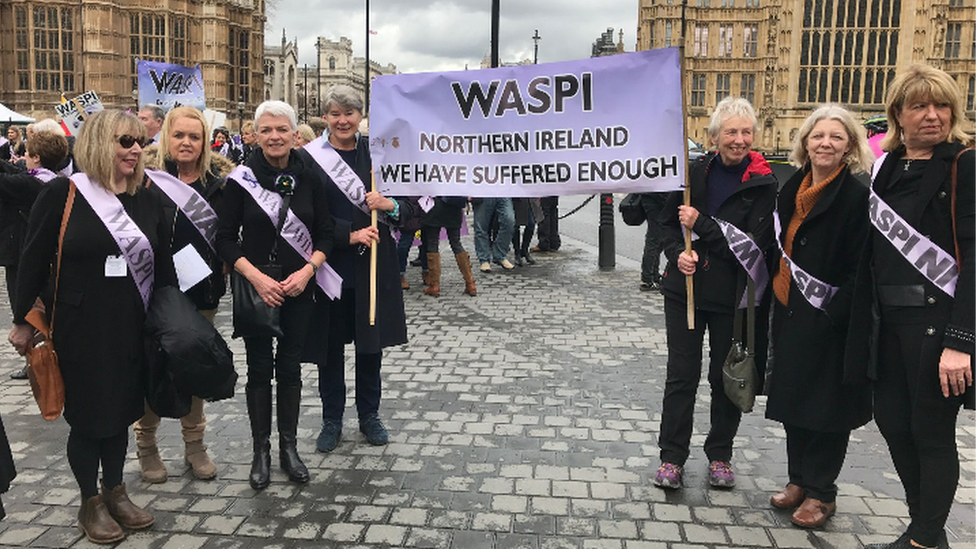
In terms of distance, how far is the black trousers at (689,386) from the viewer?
4.20 m

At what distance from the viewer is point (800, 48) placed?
63062 millimetres

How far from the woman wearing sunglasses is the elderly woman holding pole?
278 cm

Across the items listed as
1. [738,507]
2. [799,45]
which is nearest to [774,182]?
[738,507]

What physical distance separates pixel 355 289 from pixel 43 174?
2.87 metres

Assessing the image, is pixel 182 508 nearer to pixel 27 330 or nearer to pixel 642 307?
pixel 27 330

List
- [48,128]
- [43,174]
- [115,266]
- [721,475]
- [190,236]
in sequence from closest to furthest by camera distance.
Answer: [115,266]
[721,475]
[190,236]
[43,174]
[48,128]

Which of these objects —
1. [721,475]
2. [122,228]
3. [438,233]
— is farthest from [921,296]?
[438,233]

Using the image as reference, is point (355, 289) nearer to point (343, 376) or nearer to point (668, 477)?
point (343, 376)

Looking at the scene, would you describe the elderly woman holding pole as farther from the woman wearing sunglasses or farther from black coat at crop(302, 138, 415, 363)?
the woman wearing sunglasses

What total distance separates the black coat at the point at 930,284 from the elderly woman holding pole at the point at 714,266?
0.68 meters

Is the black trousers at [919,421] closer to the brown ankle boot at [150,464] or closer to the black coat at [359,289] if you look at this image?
the black coat at [359,289]

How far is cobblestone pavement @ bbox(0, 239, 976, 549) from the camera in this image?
362cm

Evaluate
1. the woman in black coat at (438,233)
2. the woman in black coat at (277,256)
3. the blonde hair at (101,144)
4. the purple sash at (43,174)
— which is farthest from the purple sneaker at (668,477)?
the woman in black coat at (438,233)

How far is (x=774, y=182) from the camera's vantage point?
13.2 ft
